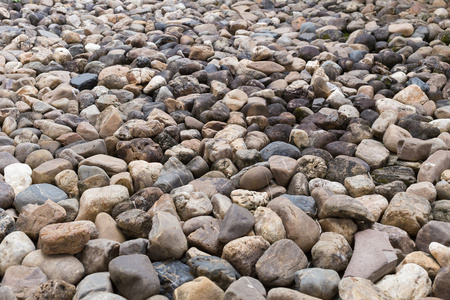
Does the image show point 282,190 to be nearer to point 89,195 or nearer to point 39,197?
point 89,195

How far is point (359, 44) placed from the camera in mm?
4836

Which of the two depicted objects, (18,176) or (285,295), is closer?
(285,295)

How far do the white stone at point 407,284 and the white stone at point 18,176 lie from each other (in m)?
2.25

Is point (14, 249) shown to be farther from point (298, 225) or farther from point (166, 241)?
point (298, 225)

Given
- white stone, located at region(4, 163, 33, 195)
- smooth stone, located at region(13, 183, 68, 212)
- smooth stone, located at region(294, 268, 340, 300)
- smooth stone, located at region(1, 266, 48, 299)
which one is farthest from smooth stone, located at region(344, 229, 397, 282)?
white stone, located at region(4, 163, 33, 195)

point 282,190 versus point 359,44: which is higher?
point 359,44

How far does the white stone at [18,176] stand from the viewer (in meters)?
2.67

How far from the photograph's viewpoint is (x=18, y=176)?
2.72m

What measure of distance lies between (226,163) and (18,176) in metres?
1.42

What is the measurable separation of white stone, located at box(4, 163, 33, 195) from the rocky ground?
0.04 feet

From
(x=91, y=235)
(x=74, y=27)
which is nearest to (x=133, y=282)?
(x=91, y=235)

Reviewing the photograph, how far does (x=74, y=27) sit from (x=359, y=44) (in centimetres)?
390

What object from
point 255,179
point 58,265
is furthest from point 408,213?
point 58,265

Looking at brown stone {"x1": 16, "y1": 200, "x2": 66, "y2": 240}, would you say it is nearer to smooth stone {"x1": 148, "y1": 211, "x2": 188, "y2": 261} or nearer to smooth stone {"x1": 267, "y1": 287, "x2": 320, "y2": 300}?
smooth stone {"x1": 148, "y1": 211, "x2": 188, "y2": 261}
